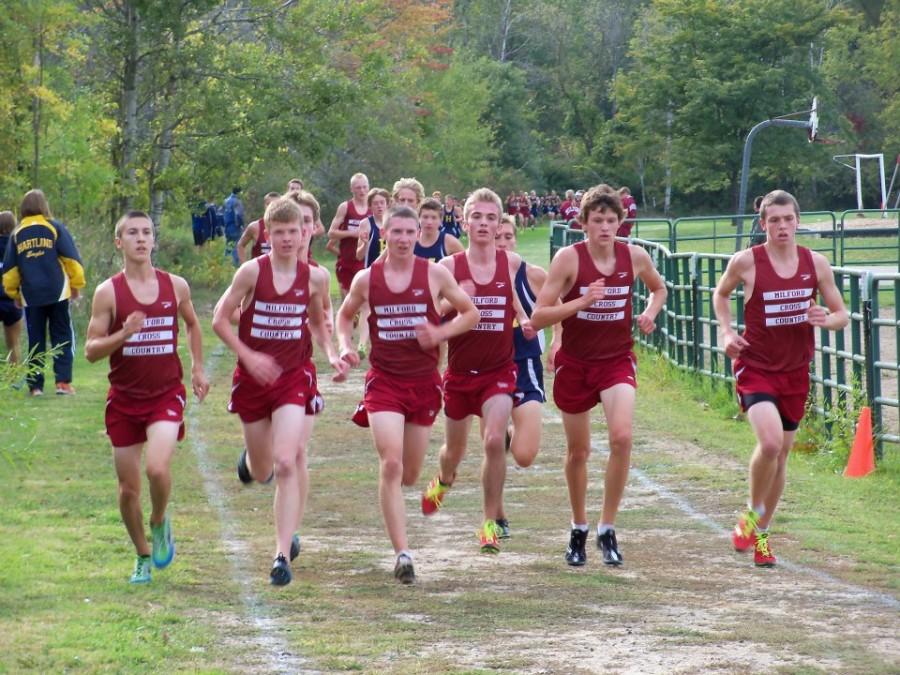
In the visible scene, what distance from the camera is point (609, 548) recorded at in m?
8.65

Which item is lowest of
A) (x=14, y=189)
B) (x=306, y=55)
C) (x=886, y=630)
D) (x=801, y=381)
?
(x=886, y=630)

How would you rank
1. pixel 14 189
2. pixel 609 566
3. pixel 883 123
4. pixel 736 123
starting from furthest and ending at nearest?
pixel 883 123, pixel 736 123, pixel 14 189, pixel 609 566

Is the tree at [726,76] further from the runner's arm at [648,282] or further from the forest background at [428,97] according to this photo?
the runner's arm at [648,282]

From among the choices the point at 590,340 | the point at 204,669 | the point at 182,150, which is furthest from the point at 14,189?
the point at 204,669

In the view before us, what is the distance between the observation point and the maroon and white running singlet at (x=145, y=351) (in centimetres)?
796

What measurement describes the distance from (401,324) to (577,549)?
159cm

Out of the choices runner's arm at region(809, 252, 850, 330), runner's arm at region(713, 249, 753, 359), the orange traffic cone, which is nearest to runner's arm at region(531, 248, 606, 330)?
runner's arm at region(713, 249, 753, 359)

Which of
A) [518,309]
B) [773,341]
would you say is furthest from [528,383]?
[773,341]

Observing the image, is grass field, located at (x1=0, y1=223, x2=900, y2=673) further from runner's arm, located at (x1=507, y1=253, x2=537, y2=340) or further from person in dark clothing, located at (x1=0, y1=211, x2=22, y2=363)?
person in dark clothing, located at (x1=0, y1=211, x2=22, y2=363)

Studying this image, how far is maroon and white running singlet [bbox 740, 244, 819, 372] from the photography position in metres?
8.65

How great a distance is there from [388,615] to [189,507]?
10.8 ft

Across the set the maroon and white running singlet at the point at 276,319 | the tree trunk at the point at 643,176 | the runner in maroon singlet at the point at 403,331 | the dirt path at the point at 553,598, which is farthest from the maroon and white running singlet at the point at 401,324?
the tree trunk at the point at 643,176

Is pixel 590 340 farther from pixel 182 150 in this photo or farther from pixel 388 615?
pixel 182 150

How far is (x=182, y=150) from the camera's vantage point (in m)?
30.9
